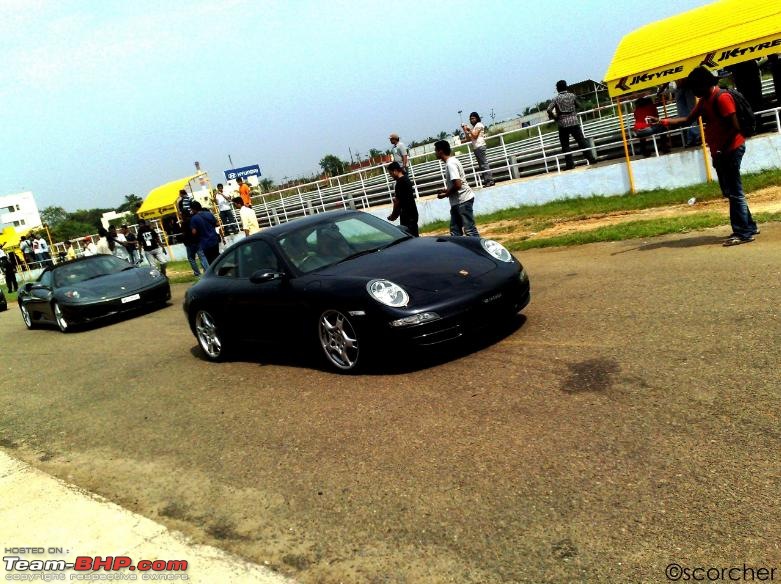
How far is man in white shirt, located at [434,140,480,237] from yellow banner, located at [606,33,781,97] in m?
5.48

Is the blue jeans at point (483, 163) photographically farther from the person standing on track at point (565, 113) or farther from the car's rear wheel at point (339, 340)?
the car's rear wheel at point (339, 340)

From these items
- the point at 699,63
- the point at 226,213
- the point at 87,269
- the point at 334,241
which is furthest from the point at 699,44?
the point at 226,213

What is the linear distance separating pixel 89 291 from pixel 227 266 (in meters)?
6.83

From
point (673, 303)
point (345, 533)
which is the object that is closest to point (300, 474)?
point (345, 533)

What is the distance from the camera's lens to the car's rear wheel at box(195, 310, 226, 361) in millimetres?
8031

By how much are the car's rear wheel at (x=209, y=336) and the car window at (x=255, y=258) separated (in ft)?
2.52

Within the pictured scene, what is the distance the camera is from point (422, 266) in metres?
6.42

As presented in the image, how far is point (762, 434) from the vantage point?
370cm

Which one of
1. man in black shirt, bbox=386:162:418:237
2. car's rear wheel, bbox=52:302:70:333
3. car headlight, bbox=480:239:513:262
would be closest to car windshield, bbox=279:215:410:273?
car headlight, bbox=480:239:513:262

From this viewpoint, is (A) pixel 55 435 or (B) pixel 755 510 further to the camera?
(A) pixel 55 435

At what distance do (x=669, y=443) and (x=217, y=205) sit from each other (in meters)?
24.4

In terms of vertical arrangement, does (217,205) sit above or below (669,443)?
above

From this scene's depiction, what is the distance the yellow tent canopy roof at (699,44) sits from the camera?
13125 mm

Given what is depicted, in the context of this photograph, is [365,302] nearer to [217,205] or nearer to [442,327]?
[442,327]
